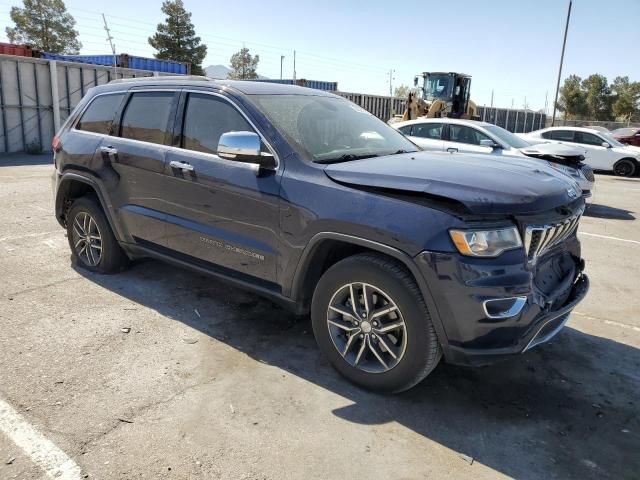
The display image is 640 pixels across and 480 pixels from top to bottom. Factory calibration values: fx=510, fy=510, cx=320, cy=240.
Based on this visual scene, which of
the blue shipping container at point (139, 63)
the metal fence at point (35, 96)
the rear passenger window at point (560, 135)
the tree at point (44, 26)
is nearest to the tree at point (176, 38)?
the tree at point (44, 26)

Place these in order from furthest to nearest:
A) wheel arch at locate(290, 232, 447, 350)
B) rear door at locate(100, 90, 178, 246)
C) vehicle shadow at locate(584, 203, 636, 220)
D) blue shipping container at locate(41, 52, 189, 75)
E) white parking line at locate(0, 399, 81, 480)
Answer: blue shipping container at locate(41, 52, 189, 75) < vehicle shadow at locate(584, 203, 636, 220) < rear door at locate(100, 90, 178, 246) < wheel arch at locate(290, 232, 447, 350) < white parking line at locate(0, 399, 81, 480)

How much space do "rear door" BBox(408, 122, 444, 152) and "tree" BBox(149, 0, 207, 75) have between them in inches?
1720

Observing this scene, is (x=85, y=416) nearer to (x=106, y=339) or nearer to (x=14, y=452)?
(x=14, y=452)

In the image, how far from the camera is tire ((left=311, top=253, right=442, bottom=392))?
Answer: 283 centimetres

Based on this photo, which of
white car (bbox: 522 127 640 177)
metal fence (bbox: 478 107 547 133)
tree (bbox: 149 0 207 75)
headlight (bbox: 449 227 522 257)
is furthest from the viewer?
tree (bbox: 149 0 207 75)

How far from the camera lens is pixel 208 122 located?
3.82 m

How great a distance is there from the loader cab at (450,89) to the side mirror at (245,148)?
16.7m

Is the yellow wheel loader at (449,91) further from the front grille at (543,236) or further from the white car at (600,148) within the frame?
the front grille at (543,236)

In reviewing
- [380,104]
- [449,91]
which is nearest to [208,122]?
[449,91]

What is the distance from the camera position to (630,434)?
9.36 feet

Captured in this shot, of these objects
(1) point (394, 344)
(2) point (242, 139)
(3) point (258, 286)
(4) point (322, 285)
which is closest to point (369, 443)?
(1) point (394, 344)

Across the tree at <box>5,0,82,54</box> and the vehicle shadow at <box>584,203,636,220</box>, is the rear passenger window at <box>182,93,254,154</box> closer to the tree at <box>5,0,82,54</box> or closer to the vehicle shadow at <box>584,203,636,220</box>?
the vehicle shadow at <box>584,203,636,220</box>

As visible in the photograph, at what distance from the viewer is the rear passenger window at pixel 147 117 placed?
4.12 meters

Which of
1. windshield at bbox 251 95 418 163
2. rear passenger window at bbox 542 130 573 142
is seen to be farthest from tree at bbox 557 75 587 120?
windshield at bbox 251 95 418 163
